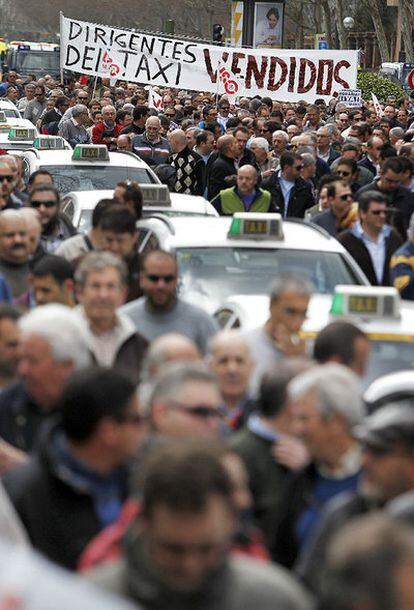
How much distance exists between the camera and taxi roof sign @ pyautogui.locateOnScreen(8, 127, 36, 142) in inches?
889

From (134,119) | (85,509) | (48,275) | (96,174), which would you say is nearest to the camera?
(85,509)

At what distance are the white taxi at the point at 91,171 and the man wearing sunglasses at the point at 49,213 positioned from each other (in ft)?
15.7

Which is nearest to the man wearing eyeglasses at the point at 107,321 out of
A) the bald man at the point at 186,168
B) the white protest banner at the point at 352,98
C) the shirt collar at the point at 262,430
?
the shirt collar at the point at 262,430

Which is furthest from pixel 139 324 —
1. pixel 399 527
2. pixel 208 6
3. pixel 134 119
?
pixel 208 6

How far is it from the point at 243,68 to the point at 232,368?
21.9 meters

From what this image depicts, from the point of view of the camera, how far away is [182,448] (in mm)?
3676

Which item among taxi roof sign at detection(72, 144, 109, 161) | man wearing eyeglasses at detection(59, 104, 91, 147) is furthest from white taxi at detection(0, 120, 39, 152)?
taxi roof sign at detection(72, 144, 109, 161)

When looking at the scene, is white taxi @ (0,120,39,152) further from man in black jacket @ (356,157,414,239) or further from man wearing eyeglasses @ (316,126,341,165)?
man in black jacket @ (356,157,414,239)

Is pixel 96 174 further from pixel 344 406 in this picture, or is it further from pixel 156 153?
pixel 344 406

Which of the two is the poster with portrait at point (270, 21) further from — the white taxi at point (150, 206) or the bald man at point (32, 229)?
the bald man at point (32, 229)

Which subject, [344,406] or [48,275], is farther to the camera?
[48,275]

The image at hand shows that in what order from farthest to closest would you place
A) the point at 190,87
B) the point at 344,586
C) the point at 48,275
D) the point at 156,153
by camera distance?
the point at 190,87 → the point at 156,153 → the point at 48,275 → the point at 344,586

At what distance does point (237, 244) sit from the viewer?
34.4ft

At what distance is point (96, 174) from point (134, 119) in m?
6.43
